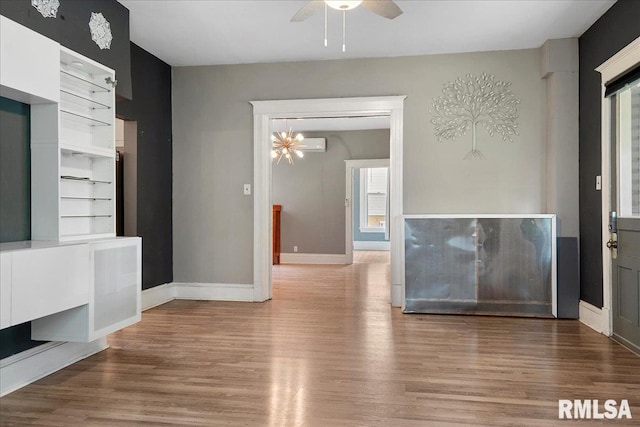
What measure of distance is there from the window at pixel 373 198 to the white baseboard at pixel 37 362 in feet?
30.1

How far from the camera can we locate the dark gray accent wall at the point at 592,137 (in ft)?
12.0

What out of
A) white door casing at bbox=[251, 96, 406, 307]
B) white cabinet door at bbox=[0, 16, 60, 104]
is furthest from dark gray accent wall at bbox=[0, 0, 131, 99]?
white door casing at bbox=[251, 96, 406, 307]

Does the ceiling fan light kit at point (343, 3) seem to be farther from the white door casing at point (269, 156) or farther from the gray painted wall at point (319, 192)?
the gray painted wall at point (319, 192)

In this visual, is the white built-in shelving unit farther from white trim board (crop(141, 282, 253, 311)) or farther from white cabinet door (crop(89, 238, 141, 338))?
white trim board (crop(141, 282, 253, 311))

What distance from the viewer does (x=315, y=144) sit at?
873 cm

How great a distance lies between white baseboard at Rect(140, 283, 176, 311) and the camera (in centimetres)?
467

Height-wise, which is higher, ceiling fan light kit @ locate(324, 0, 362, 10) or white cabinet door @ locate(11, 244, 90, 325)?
ceiling fan light kit @ locate(324, 0, 362, 10)

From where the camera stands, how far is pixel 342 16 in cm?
388

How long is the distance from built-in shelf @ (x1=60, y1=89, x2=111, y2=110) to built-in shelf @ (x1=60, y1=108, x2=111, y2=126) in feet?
0.32

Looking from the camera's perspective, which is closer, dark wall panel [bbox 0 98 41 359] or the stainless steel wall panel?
dark wall panel [bbox 0 98 41 359]

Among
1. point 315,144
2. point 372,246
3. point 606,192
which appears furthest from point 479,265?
point 372,246

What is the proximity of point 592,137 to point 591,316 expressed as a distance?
5.12 feet

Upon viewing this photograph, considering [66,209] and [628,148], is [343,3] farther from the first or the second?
[628,148]

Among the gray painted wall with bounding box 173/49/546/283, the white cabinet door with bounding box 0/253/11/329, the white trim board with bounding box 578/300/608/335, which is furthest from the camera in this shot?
the gray painted wall with bounding box 173/49/546/283
